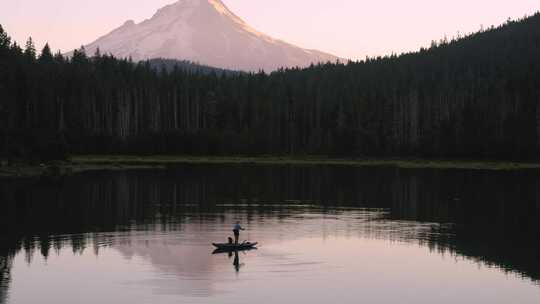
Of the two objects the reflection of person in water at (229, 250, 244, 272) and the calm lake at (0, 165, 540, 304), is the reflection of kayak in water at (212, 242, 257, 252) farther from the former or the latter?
the calm lake at (0, 165, 540, 304)

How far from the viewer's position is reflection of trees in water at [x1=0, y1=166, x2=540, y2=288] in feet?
170

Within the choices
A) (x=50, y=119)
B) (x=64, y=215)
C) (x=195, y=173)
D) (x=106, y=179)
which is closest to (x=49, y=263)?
(x=64, y=215)

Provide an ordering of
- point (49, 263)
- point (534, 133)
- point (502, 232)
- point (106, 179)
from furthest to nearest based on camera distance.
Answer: point (534, 133) → point (106, 179) → point (502, 232) → point (49, 263)

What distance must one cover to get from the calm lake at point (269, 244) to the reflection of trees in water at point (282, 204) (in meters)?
0.18

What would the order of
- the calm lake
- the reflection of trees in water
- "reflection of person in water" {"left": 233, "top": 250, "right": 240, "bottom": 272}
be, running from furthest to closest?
the reflection of trees in water, "reflection of person in water" {"left": 233, "top": 250, "right": 240, "bottom": 272}, the calm lake

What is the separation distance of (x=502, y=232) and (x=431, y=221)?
786 centimetres

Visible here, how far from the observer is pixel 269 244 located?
50562 millimetres

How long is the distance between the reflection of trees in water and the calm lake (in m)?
0.18

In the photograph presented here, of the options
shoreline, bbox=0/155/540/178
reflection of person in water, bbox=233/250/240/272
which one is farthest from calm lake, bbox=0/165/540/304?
shoreline, bbox=0/155/540/178

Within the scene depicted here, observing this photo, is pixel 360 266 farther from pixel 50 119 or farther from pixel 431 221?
pixel 50 119

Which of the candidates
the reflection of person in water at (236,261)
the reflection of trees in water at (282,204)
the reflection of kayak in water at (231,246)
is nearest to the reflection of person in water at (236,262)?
the reflection of person in water at (236,261)

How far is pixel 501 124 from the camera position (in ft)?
573

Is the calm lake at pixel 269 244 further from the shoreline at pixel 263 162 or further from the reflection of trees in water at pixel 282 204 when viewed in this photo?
the shoreline at pixel 263 162

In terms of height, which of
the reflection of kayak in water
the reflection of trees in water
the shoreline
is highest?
the shoreline
